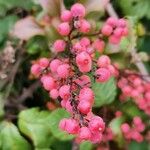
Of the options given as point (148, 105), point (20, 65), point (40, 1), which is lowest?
point (148, 105)

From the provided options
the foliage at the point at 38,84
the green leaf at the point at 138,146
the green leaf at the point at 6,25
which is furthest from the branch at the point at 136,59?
the green leaf at the point at 6,25

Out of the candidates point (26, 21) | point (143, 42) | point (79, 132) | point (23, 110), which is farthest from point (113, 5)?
point (79, 132)

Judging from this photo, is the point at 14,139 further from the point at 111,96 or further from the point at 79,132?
the point at 79,132

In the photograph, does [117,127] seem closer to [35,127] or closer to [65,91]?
[35,127]

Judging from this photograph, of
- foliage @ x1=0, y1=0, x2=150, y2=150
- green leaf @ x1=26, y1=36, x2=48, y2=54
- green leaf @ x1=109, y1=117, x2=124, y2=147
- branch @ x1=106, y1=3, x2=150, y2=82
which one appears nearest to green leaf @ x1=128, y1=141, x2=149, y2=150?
foliage @ x1=0, y1=0, x2=150, y2=150

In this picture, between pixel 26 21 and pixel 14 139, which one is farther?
pixel 26 21

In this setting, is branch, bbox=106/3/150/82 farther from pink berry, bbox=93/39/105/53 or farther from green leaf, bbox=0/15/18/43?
green leaf, bbox=0/15/18/43

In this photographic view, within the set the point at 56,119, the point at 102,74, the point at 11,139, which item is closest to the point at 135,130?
the point at 56,119
